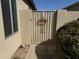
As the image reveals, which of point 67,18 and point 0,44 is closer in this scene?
point 0,44

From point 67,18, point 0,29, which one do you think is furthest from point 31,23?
point 0,29

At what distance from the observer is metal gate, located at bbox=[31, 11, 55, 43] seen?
22.2 ft

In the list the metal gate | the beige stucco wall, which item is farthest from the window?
the beige stucco wall

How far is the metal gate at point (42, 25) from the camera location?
6766mm

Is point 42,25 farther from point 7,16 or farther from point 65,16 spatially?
point 7,16

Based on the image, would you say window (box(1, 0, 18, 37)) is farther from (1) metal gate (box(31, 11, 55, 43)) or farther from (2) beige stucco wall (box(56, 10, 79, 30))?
(2) beige stucco wall (box(56, 10, 79, 30))

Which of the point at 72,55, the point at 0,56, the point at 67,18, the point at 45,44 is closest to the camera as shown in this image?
the point at 72,55

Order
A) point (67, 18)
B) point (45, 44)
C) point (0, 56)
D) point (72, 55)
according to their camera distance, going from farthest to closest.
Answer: point (45, 44) < point (67, 18) < point (0, 56) < point (72, 55)

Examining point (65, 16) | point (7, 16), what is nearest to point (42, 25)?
point (65, 16)

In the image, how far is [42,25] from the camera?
694 cm

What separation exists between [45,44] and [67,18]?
2.17 meters

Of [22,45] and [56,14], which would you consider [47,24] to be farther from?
[22,45]

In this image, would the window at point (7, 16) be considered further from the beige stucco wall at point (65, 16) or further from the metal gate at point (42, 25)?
the beige stucco wall at point (65, 16)

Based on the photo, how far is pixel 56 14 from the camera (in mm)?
6645
